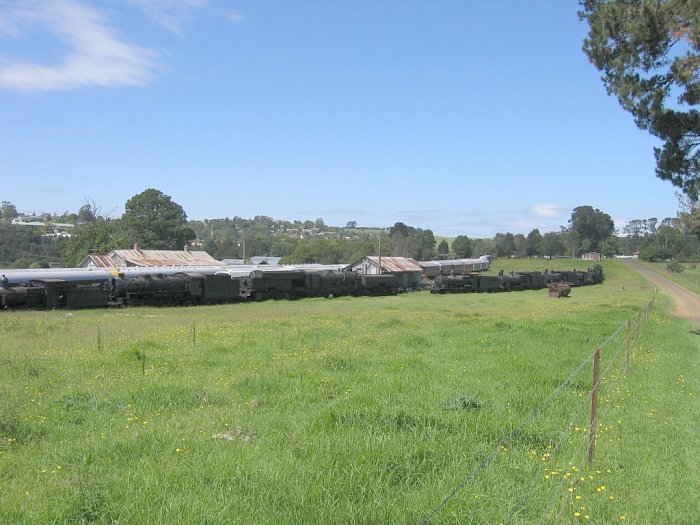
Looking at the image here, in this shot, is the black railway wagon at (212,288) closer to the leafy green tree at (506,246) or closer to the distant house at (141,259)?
the distant house at (141,259)

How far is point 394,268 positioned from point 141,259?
28.9 metres

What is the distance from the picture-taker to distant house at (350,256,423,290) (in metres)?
67.3

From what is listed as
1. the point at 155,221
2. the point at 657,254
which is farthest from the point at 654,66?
the point at 657,254

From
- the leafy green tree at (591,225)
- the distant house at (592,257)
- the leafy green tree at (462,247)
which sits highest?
the leafy green tree at (591,225)

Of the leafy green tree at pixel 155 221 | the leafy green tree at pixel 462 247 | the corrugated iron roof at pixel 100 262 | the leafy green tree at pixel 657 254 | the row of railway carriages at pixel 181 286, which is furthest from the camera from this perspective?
the leafy green tree at pixel 462 247

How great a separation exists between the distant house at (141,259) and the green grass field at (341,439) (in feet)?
183

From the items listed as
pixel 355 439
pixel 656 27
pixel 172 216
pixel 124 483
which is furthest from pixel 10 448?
pixel 172 216

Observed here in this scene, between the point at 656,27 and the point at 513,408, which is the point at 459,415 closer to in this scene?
the point at 513,408

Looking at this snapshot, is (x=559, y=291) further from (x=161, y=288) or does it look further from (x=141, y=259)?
(x=141, y=259)

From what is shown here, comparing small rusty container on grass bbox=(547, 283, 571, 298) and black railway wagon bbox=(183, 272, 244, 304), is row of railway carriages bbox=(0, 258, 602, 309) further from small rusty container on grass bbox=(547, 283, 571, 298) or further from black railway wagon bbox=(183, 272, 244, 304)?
small rusty container on grass bbox=(547, 283, 571, 298)

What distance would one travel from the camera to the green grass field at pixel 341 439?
520 centimetres

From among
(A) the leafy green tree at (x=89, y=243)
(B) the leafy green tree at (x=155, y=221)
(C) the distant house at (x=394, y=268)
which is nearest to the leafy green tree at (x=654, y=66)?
(C) the distant house at (x=394, y=268)

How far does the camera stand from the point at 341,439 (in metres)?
6.76

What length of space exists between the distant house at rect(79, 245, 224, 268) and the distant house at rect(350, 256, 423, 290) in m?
20.2
